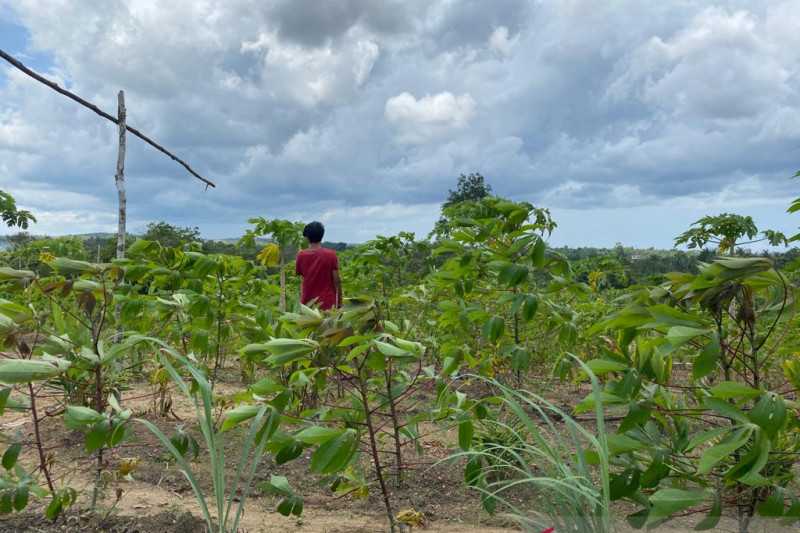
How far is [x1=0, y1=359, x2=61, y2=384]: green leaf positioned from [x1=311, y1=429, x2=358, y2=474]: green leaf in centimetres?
71

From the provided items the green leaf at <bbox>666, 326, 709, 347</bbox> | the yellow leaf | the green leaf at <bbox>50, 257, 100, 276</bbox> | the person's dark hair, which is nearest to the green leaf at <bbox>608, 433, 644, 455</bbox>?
the green leaf at <bbox>666, 326, 709, 347</bbox>

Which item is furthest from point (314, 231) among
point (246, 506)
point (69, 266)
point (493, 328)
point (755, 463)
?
point (755, 463)

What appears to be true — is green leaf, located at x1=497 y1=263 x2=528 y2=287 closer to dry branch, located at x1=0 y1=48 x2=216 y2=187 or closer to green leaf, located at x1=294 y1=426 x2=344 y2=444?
green leaf, located at x1=294 y1=426 x2=344 y2=444

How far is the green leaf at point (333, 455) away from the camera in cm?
161

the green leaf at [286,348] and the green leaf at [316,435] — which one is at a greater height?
the green leaf at [286,348]

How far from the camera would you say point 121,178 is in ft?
14.6

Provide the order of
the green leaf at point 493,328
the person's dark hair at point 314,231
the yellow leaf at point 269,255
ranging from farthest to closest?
the person's dark hair at point 314,231 → the yellow leaf at point 269,255 → the green leaf at point 493,328

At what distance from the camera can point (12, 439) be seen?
6.91ft

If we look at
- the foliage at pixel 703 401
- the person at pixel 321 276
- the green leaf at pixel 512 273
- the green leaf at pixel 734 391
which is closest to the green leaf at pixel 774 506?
the foliage at pixel 703 401

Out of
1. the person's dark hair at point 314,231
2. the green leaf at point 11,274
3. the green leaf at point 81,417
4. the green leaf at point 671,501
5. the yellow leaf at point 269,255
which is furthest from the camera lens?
the person's dark hair at point 314,231

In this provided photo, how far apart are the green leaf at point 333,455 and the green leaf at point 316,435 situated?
0.01 metres

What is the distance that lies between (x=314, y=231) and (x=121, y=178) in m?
1.63

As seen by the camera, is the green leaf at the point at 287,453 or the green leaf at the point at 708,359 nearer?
the green leaf at the point at 708,359

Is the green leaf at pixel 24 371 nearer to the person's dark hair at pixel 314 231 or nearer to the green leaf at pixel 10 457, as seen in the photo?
the green leaf at pixel 10 457
